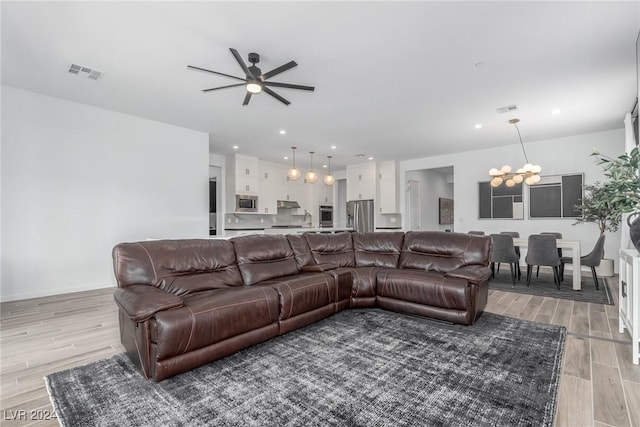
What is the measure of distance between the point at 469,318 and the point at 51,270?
548 centimetres

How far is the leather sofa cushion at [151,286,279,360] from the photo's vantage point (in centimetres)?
197

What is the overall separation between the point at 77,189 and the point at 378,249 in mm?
4572

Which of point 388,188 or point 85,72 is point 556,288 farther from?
point 85,72

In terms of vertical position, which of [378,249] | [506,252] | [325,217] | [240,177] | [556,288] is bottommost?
[556,288]

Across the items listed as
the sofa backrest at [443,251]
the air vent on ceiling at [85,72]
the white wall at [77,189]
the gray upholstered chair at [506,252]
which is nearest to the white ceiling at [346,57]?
the air vent on ceiling at [85,72]

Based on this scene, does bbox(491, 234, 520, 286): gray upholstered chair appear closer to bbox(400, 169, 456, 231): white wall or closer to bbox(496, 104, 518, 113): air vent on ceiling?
bbox(496, 104, 518, 113): air vent on ceiling

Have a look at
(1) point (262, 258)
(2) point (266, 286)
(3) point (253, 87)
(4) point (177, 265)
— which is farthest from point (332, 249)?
(3) point (253, 87)

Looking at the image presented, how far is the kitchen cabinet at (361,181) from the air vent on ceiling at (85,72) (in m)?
6.77

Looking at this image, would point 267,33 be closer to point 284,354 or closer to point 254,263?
point 254,263

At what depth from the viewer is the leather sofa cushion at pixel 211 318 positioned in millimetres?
1969

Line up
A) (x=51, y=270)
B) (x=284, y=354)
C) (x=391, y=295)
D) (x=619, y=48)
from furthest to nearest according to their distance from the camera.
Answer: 1. (x=51, y=270)
2. (x=391, y=295)
3. (x=619, y=48)
4. (x=284, y=354)

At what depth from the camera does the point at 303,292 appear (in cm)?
286

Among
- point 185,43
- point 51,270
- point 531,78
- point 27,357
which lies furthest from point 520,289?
point 51,270

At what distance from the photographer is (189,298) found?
7.93ft
